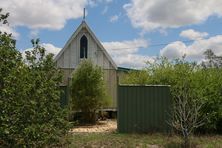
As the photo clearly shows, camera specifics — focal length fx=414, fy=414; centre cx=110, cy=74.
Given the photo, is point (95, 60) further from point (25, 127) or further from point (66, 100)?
point (25, 127)

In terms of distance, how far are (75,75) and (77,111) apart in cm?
181

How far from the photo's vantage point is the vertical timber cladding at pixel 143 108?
15008mm

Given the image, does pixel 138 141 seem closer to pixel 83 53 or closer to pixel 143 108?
pixel 143 108

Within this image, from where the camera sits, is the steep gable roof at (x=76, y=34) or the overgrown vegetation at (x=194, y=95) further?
the steep gable roof at (x=76, y=34)

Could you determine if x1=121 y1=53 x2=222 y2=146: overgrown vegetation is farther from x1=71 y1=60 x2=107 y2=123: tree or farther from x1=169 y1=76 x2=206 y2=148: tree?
x1=71 y1=60 x2=107 y2=123: tree

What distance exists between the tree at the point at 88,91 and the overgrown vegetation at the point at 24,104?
11452mm

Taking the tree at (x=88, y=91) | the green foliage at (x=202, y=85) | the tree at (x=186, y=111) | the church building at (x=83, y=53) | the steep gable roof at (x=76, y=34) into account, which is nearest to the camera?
the tree at (x=186, y=111)

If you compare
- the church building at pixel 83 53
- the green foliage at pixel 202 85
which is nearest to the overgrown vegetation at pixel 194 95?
the green foliage at pixel 202 85

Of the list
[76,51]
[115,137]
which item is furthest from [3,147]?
[76,51]

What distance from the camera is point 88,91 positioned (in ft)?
66.9

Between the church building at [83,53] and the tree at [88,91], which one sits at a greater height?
the church building at [83,53]

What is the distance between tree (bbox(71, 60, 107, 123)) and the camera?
20.3 meters

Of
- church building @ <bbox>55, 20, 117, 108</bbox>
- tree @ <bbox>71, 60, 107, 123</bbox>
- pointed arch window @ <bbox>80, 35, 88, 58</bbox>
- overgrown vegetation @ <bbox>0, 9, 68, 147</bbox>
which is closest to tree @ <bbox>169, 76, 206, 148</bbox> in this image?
overgrown vegetation @ <bbox>0, 9, 68, 147</bbox>

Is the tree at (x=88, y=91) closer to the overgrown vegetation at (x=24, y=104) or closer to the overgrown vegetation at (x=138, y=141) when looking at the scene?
the overgrown vegetation at (x=138, y=141)
